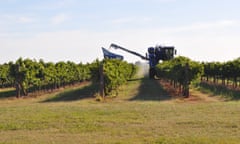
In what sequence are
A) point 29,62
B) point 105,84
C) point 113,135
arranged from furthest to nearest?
point 29,62, point 105,84, point 113,135

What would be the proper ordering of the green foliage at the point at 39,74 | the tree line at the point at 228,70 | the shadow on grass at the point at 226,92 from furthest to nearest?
the tree line at the point at 228,70 < the green foliage at the point at 39,74 < the shadow on grass at the point at 226,92

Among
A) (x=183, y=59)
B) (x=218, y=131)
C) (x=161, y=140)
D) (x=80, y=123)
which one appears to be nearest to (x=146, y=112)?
(x=80, y=123)

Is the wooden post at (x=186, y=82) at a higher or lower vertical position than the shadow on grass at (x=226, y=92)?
higher

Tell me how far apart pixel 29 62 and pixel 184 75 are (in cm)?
1457

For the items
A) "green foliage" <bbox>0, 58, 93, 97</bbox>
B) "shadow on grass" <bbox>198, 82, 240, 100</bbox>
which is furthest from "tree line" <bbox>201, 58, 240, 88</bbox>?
"green foliage" <bbox>0, 58, 93, 97</bbox>

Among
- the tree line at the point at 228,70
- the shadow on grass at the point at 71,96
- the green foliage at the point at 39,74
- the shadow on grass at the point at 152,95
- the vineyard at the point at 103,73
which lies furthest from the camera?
the tree line at the point at 228,70

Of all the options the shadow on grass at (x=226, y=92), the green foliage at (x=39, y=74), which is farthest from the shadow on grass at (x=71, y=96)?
the shadow on grass at (x=226, y=92)

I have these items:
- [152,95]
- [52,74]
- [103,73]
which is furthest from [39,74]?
[152,95]

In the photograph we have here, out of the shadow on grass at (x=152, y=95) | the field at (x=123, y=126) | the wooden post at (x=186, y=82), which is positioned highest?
the wooden post at (x=186, y=82)

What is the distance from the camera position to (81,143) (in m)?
13.7

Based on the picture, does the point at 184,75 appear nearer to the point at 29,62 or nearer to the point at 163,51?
the point at 29,62

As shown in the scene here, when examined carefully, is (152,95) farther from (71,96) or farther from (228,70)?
(228,70)

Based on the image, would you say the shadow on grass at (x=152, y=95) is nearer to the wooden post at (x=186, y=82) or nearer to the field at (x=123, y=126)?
the wooden post at (x=186, y=82)

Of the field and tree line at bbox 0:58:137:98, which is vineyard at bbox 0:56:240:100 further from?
the field
